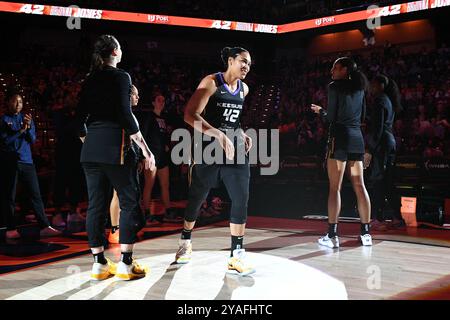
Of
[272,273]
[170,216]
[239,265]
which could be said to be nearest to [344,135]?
[272,273]

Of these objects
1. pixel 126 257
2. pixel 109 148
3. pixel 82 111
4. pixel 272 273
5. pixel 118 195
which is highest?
pixel 82 111

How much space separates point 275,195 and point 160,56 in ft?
34.9

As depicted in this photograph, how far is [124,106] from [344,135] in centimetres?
225

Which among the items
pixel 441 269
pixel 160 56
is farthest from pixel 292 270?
pixel 160 56

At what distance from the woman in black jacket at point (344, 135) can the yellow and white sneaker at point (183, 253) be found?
4.53 ft

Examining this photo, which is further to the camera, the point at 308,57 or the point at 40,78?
the point at 308,57

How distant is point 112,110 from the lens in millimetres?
3287

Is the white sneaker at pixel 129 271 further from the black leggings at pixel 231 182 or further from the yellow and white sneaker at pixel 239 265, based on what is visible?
the black leggings at pixel 231 182

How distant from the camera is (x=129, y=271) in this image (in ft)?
11.2

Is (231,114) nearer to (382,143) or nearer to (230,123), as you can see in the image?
(230,123)

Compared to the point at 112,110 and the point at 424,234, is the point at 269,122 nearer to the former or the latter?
the point at 424,234

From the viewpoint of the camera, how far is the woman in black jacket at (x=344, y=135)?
4637 millimetres

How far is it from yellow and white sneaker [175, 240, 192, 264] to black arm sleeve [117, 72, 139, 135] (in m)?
1.20
